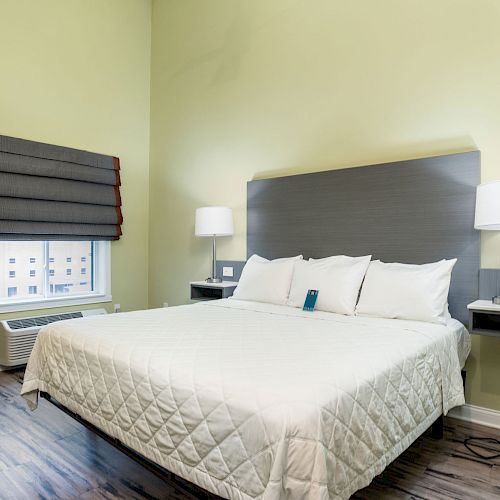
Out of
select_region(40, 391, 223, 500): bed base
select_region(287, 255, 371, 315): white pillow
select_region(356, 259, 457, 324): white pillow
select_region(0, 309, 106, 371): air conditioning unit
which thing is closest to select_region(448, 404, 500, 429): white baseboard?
select_region(356, 259, 457, 324): white pillow

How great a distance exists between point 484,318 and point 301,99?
2.17 m

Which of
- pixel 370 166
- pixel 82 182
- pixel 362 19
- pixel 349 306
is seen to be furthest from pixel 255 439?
pixel 82 182

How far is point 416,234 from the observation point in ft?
9.12

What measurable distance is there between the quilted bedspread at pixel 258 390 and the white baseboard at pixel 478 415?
0.53 m

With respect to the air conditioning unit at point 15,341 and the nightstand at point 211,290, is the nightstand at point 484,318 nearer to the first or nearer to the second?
the nightstand at point 211,290

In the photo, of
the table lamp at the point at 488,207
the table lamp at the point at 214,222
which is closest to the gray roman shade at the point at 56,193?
the table lamp at the point at 214,222

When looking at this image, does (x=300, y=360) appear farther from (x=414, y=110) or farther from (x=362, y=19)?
(x=362, y=19)

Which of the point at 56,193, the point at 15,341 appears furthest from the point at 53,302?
the point at 56,193

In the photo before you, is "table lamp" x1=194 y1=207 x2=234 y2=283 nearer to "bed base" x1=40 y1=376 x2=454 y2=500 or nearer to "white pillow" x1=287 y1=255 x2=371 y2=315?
"white pillow" x1=287 y1=255 x2=371 y2=315

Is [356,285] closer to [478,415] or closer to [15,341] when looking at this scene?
[478,415]

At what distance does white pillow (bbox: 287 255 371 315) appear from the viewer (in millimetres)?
2697

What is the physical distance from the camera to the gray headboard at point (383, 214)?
259 cm

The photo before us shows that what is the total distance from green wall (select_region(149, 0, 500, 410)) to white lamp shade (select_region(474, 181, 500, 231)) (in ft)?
0.90

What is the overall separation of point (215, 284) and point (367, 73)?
2.11 metres
